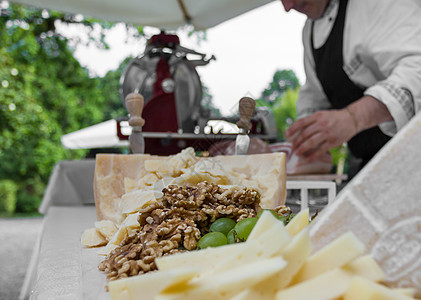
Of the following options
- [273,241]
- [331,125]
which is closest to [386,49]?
[331,125]

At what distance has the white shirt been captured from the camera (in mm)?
1062

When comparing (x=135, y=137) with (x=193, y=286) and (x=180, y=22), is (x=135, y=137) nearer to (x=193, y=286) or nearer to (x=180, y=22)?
(x=193, y=286)

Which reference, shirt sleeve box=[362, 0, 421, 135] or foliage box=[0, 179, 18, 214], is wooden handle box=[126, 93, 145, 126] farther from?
foliage box=[0, 179, 18, 214]

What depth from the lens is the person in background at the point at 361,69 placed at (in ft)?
3.51

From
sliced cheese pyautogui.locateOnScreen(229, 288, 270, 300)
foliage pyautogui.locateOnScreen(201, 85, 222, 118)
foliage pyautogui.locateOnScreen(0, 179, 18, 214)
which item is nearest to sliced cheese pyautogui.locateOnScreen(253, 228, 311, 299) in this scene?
sliced cheese pyautogui.locateOnScreen(229, 288, 270, 300)

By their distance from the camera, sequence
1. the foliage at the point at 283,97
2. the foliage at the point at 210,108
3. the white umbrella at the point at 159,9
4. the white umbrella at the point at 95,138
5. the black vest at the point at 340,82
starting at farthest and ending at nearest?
1. the foliage at the point at 283,97
2. the white umbrella at the point at 95,138
3. the white umbrella at the point at 159,9
4. the foliage at the point at 210,108
5. the black vest at the point at 340,82

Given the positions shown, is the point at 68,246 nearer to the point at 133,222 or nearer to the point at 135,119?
the point at 133,222

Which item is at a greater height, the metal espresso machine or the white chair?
the metal espresso machine

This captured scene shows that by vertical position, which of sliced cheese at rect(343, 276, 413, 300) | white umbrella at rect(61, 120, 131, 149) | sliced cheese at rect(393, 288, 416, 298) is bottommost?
white umbrella at rect(61, 120, 131, 149)

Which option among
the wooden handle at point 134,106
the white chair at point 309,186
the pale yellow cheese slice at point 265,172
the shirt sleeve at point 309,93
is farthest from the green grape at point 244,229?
the shirt sleeve at point 309,93

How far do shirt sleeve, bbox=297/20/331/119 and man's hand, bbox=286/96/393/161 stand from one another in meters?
0.40

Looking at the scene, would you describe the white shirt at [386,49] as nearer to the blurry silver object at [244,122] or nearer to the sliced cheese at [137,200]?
the blurry silver object at [244,122]

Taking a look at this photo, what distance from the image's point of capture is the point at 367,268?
309 millimetres

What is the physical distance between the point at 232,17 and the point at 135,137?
1534 millimetres
